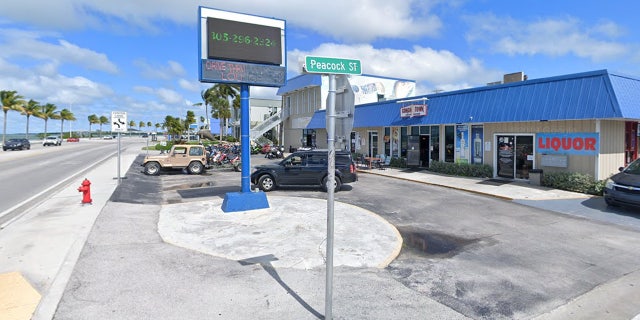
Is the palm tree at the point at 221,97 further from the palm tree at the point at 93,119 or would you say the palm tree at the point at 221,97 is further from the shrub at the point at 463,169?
the palm tree at the point at 93,119

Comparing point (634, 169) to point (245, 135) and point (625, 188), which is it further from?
point (245, 135)

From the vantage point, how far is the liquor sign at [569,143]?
538 inches

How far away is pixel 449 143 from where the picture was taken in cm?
1981

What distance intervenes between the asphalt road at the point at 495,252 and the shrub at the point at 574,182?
3.47m

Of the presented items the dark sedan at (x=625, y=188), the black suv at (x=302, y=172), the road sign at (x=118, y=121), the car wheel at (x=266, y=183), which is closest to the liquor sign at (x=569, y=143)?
the dark sedan at (x=625, y=188)

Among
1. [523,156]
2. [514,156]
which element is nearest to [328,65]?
[523,156]

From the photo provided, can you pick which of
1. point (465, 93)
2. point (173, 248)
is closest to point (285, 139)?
point (465, 93)

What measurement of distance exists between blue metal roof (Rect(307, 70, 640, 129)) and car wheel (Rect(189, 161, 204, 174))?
40.7 ft

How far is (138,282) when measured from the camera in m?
5.39

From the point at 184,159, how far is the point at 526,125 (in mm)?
17462

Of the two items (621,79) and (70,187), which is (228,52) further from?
(621,79)

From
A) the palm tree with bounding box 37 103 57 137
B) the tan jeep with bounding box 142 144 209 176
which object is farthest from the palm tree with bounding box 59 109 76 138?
the tan jeep with bounding box 142 144 209 176

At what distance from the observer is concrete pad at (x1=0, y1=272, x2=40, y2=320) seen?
4.35 metres

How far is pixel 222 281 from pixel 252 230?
305 cm
